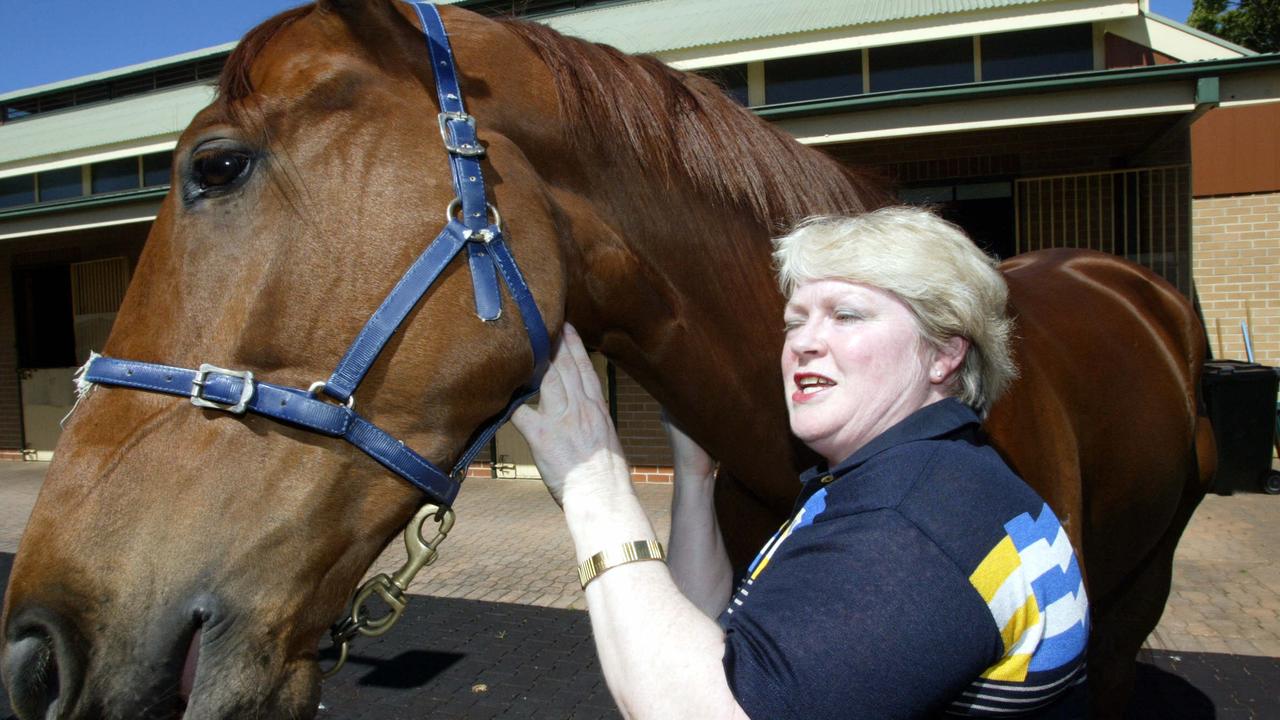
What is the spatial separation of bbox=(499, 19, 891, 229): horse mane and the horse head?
256 millimetres

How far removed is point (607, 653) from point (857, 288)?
74cm

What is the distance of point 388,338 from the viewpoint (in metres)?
1.26

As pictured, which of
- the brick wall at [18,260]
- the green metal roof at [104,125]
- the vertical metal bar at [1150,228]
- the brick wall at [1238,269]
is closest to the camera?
the vertical metal bar at [1150,228]

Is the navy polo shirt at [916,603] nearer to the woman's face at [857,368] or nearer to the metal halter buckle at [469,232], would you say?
the woman's face at [857,368]

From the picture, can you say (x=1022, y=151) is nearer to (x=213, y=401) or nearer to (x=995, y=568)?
(x=995, y=568)

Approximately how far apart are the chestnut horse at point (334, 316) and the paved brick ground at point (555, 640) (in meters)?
3.00

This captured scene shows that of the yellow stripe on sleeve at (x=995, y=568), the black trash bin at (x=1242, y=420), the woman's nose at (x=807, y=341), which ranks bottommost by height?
the black trash bin at (x=1242, y=420)

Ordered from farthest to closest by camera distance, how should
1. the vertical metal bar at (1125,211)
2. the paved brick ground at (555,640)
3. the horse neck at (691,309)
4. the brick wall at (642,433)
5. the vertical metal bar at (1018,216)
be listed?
the brick wall at (642,433)
the vertical metal bar at (1018,216)
the vertical metal bar at (1125,211)
the paved brick ground at (555,640)
the horse neck at (691,309)

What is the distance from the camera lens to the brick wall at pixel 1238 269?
7.83m

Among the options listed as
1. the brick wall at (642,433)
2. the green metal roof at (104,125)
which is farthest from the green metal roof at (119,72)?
the brick wall at (642,433)

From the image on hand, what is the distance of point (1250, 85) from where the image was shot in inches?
210

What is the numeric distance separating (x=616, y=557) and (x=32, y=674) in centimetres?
86

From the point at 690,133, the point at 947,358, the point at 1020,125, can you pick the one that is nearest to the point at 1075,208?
the point at 1020,125

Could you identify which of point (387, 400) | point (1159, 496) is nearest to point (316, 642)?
point (387, 400)
